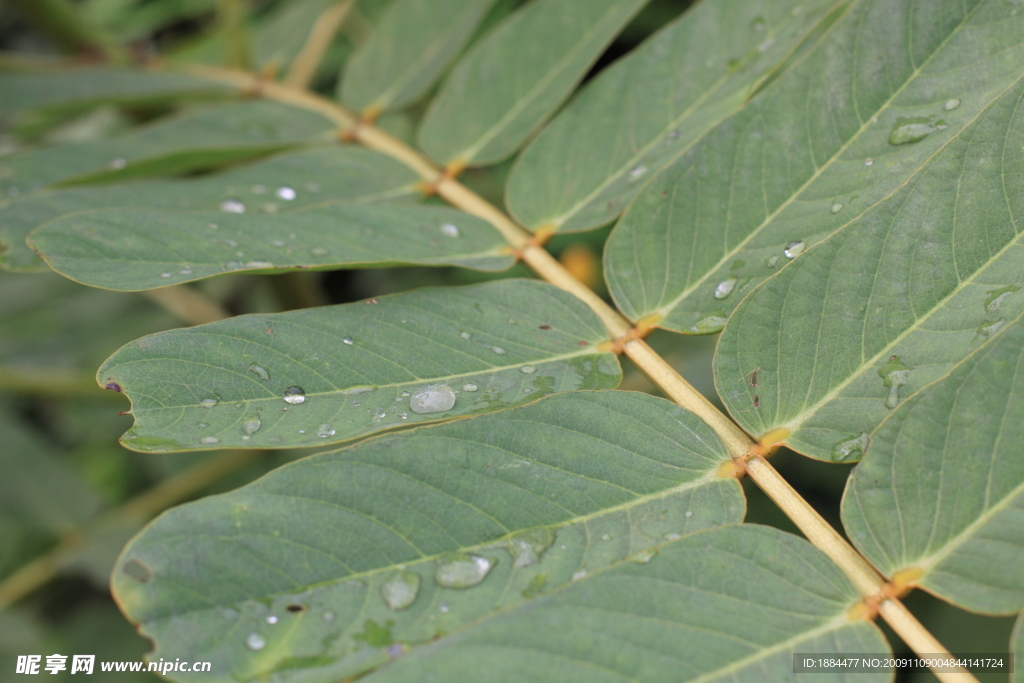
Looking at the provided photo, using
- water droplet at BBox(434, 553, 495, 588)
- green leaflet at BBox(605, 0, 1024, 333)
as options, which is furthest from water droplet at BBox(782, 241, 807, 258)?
water droplet at BBox(434, 553, 495, 588)

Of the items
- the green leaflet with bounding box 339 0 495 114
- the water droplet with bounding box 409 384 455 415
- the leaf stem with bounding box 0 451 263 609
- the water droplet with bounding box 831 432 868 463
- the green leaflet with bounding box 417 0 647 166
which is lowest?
the water droplet with bounding box 831 432 868 463

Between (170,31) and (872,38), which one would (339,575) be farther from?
(170,31)

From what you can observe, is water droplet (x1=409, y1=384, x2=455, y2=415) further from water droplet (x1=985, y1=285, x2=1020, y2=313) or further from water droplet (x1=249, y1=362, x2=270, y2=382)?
water droplet (x1=985, y1=285, x2=1020, y2=313)

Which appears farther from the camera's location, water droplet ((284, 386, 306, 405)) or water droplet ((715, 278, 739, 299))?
water droplet ((715, 278, 739, 299))

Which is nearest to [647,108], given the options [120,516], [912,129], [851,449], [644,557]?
[912,129]

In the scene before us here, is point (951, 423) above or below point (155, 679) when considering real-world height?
below

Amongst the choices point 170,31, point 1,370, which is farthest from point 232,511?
point 170,31

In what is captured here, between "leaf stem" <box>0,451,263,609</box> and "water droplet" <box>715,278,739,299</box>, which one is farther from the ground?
"leaf stem" <box>0,451,263,609</box>
